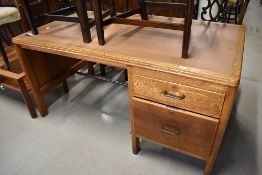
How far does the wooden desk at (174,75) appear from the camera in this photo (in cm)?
89

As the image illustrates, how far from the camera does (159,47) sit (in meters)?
1.10

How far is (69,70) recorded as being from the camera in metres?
1.81

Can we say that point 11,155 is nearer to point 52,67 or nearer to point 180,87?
point 52,67

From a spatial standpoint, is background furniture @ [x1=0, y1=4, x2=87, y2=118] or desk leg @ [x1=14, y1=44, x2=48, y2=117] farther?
background furniture @ [x1=0, y1=4, x2=87, y2=118]

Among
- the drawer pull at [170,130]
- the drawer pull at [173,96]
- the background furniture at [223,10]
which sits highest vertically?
the background furniture at [223,10]

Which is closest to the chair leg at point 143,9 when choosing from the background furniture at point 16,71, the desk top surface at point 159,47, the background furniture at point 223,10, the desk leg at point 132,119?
the desk top surface at point 159,47

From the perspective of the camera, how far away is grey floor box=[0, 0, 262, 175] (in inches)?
50.7

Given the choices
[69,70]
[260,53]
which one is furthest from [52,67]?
[260,53]

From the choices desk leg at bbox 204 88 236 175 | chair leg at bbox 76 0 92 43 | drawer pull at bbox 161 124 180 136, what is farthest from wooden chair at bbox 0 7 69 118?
desk leg at bbox 204 88 236 175

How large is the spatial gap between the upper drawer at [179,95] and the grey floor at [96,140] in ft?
1.68

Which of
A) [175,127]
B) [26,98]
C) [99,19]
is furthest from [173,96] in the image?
[26,98]

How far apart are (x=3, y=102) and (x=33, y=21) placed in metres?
0.94

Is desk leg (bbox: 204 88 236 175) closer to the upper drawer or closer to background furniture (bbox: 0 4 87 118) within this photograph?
the upper drawer

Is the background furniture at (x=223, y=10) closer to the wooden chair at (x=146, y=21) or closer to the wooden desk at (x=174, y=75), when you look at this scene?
the wooden desk at (x=174, y=75)
